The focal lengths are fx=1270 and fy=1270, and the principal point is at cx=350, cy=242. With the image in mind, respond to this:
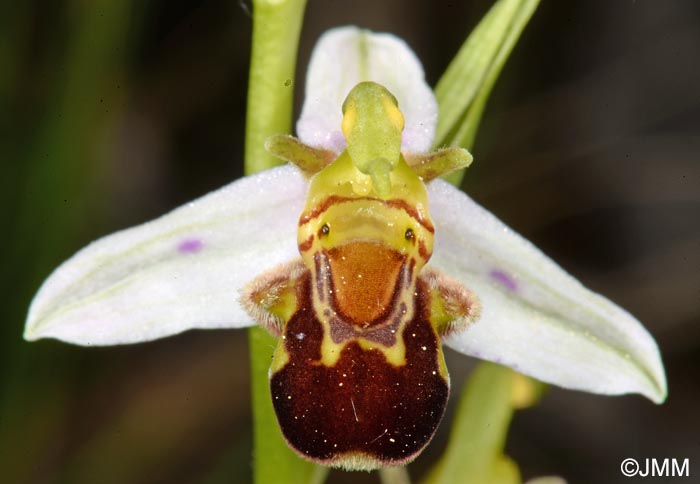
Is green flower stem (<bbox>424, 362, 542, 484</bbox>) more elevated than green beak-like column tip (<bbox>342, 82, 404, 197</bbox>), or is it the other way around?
green beak-like column tip (<bbox>342, 82, 404, 197</bbox>)

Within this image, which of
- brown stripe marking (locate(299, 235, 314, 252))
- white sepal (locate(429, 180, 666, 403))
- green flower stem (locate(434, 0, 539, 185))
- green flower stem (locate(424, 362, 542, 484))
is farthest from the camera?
green flower stem (locate(424, 362, 542, 484))

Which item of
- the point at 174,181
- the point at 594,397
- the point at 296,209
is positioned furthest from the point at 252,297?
the point at 594,397

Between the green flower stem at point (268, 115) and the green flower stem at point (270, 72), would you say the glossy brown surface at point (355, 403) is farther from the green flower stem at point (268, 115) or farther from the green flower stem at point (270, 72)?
the green flower stem at point (270, 72)

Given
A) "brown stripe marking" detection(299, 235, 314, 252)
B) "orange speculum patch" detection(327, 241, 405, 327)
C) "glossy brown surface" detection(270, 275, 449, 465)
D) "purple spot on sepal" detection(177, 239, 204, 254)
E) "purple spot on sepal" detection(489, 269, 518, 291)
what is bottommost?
"glossy brown surface" detection(270, 275, 449, 465)

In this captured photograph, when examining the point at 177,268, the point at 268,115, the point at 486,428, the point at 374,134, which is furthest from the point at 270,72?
the point at 486,428

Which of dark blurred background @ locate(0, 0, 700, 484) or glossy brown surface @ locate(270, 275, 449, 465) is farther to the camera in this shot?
dark blurred background @ locate(0, 0, 700, 484)

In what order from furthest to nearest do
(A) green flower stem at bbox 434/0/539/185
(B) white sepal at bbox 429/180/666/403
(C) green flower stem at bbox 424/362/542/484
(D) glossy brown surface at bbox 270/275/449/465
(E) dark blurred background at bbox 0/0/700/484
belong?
(E) dark blurred background at bbox 0/0/700/484 → (C) green flower stem at bbox 424/362/542/484 → (A) green flower stem at bbox 434/0/539/185 → (B) white sepal at bbox 429/180/666/403 → (D) glossy brown surface at bbox 270/275/449/465

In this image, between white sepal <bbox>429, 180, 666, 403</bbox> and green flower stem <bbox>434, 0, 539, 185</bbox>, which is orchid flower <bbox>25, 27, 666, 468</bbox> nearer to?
white sepal <bbox>429, 180, 666, 403</bbox>

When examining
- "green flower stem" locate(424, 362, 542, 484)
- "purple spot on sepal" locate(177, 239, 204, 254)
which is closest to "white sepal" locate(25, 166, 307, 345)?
"purple spot on sepal" locate(177, 239, 204, 254)
